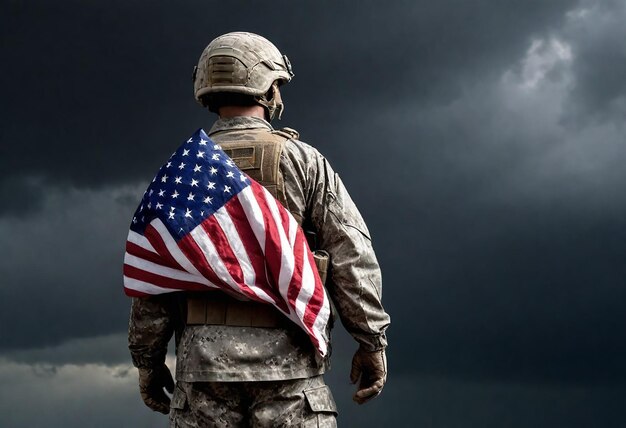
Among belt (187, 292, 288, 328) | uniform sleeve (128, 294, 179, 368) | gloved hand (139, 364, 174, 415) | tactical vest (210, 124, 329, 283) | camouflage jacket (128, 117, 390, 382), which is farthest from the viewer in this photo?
gloved hand (139, 364, 174, 415)

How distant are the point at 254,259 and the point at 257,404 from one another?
47.0 inches

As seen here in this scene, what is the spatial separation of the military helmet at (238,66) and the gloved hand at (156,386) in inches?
97.5

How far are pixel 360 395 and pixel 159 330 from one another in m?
1.85

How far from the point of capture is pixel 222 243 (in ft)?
31.9

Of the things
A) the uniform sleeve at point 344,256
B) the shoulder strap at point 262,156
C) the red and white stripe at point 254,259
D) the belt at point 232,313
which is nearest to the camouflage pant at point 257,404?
the red and white stripe at point 254,259

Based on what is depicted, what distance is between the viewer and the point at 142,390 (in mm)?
10641

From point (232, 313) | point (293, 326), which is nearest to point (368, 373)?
point (293, 326)

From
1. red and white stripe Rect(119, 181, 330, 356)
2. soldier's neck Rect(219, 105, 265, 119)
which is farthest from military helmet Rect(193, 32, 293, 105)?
red and white stripe Rect(119, 181, 330, 356)

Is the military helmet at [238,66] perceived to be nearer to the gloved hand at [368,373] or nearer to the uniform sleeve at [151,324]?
the uniform sleeve at [151,324]

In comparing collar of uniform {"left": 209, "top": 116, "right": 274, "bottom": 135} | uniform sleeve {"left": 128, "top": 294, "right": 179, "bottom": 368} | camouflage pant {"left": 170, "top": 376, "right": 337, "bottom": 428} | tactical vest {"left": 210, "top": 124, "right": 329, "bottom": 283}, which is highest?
collar of uniform {"left": 209, "top": 116, "right": 274, "bottom": 135}

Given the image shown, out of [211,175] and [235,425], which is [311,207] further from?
[235,425]

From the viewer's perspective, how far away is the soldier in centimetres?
959

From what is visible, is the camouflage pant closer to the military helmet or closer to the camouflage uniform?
the camouflage uniform

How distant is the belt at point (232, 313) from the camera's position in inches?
380
